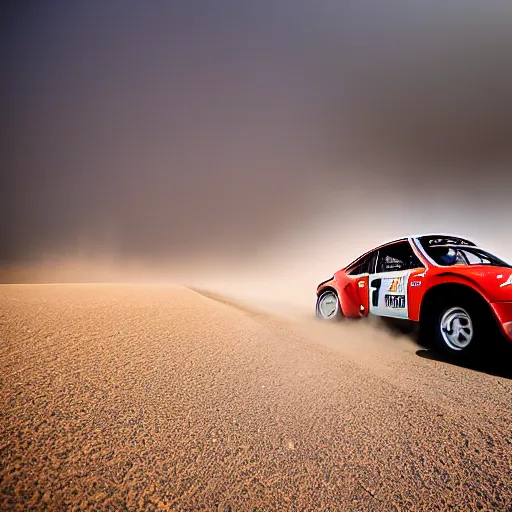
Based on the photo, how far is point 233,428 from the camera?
162cm

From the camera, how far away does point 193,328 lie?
11.9ft

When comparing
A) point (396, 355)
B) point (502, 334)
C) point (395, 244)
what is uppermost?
point (395, 244)

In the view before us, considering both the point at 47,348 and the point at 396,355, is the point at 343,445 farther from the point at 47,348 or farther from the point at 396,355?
the point at 47,348

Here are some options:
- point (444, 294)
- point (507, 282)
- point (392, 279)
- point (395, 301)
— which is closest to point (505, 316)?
point (507, 282)

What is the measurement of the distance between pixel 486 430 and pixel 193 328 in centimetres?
295

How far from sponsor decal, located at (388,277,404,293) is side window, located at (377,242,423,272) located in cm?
18

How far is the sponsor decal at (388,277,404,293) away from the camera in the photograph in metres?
3.93

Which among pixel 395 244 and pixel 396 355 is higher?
pixel 395 244

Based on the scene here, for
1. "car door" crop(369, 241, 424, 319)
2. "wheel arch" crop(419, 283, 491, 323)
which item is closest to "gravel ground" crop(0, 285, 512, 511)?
"wheel arch" crop(419, 283, 491, 323)

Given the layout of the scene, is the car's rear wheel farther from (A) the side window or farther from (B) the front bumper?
(A) the side window

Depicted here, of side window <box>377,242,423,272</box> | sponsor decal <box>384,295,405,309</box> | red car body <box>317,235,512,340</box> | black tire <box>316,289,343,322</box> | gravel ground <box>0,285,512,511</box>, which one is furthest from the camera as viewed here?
black tire <box>316,289,343,322</box>

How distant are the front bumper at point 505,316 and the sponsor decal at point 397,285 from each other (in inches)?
45.8

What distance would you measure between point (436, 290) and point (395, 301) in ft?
2.12

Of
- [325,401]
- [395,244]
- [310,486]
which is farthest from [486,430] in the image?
[395,244]
